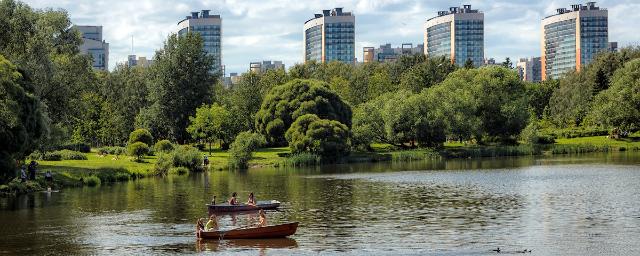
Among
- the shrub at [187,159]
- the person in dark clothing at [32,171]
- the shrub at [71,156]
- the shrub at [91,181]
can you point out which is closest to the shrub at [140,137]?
the shrub at [71,156]

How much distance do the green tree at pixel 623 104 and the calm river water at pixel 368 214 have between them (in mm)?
41067

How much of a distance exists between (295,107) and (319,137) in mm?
11176

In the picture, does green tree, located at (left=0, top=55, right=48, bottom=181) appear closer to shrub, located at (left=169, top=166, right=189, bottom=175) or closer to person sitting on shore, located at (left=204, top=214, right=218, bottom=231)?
person sitting on shore, located at (left=204, top=214, right=218, bottom=231)

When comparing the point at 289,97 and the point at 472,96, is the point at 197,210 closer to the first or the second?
the point at 289,97

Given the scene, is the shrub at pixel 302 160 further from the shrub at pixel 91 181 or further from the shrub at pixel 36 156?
the shrub at pixel 91 181

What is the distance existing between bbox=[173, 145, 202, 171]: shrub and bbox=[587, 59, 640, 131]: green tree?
2578 inches

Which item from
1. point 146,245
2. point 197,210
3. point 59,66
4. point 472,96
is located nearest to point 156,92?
point 59,66

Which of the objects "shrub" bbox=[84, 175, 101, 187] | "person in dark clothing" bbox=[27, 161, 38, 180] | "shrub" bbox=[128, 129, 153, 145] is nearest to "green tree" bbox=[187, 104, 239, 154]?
"shrub" bbox=[128, 129, 153, 145]

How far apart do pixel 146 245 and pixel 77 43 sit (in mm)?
53213

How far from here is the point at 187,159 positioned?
96.6 metres

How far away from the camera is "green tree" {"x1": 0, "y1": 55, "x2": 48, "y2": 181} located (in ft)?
195

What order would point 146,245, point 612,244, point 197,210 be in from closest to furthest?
point 612,244 < point 146,245 < point 197,210

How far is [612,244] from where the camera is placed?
3703 centimetres

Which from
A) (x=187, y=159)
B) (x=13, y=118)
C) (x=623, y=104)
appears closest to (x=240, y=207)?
(x=13, y=118)
